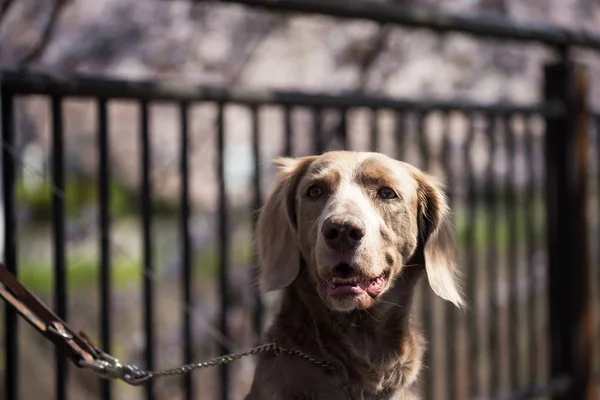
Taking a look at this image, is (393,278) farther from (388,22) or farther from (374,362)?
(388,22)

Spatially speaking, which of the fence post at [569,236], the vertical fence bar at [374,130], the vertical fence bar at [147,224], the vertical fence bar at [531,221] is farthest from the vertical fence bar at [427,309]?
the vertical fence bar at [147,224]

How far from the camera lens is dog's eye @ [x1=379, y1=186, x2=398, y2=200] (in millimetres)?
2064

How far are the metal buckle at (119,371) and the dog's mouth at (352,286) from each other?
574 mm

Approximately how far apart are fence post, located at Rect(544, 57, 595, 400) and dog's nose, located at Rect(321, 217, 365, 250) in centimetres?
289

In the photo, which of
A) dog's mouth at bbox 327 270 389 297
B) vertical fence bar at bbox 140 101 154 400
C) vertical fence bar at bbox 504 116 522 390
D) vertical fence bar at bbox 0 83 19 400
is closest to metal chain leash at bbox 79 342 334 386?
dog's mouth at bbox 327 270 389 297

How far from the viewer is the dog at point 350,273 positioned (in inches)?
76.9

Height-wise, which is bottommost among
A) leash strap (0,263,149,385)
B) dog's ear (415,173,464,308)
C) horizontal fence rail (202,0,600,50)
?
leash strap (0,263,149,385)

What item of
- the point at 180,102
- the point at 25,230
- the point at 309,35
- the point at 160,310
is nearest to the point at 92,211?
the point at 25,230

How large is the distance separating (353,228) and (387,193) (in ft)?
0.81

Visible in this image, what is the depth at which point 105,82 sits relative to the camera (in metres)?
2.70

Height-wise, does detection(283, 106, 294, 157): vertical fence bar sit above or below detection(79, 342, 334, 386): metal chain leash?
above

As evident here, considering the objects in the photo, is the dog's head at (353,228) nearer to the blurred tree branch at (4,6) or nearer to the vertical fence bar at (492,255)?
the blurred tree branch at (4,6)

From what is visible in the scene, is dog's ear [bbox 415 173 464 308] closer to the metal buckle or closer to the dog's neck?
the dog's neck

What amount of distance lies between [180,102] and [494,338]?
2350 millimetres
